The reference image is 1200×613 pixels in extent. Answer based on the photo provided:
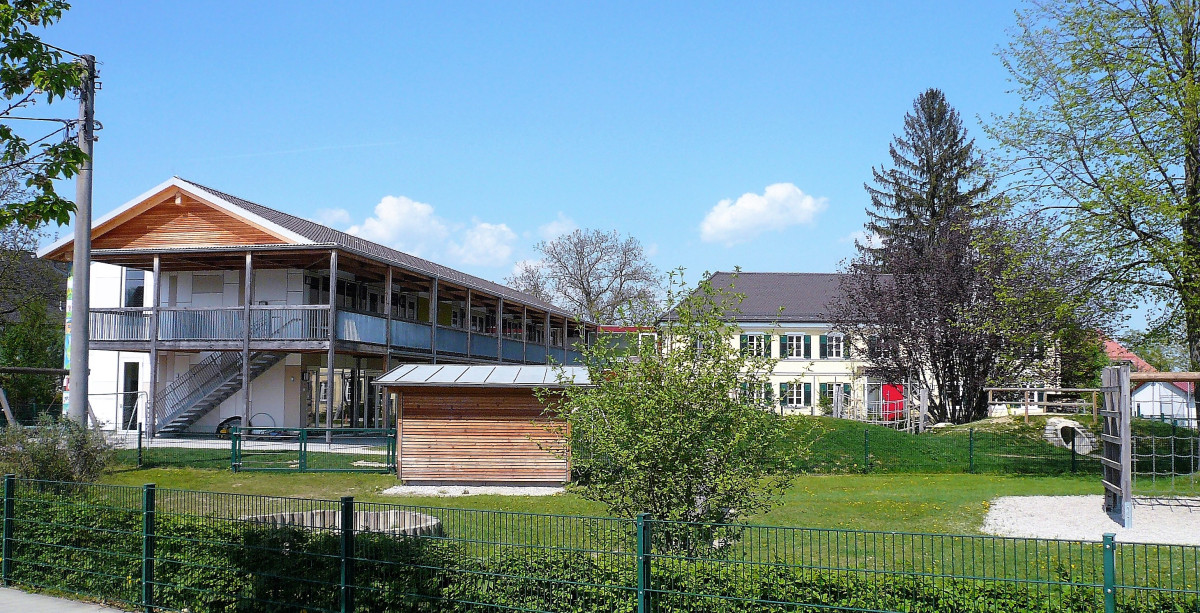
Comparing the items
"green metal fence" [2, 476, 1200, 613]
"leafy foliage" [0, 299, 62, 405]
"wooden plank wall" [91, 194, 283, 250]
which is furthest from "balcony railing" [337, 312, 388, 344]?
"green metal fence" [2, 476, 1200, 613]

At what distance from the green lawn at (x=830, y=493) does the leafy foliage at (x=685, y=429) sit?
7002 mm

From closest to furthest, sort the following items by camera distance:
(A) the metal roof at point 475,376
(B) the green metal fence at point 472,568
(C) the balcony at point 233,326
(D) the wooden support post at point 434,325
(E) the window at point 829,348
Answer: (B) the green metal fence at point 472,568 < (A) the metal roof at point 475,376 < (C) the balcony at point 233,326 < (D) the wooden support post at point 434,325 < (E) the window at point 829,348

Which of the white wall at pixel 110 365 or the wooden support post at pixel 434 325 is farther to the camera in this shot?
the white wall at pixel 110 365

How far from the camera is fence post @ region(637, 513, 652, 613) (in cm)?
749

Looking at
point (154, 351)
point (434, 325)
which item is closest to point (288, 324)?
point (154, 351)

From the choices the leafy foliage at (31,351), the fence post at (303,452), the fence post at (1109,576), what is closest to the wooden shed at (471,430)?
the fence post at (303,452)

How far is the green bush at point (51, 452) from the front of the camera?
1492cm

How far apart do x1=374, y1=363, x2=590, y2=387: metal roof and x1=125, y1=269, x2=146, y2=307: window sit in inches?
793

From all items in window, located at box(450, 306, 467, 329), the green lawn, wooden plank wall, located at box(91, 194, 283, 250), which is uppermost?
wooden plank wall, located at box(91, 194, 283, 250)

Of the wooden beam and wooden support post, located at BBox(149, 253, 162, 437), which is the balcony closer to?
wooden support post, located at BBox(149, 253, 162, 437)

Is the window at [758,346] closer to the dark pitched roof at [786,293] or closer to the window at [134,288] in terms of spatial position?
the window at [134,288]

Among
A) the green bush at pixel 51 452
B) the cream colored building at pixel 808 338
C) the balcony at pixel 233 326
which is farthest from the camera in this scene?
the cream colored building at pixel 808 338

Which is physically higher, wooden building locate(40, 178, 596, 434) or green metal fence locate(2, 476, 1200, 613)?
wooden building locate(40, 178, 596, 434)

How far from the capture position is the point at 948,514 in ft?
58.0
